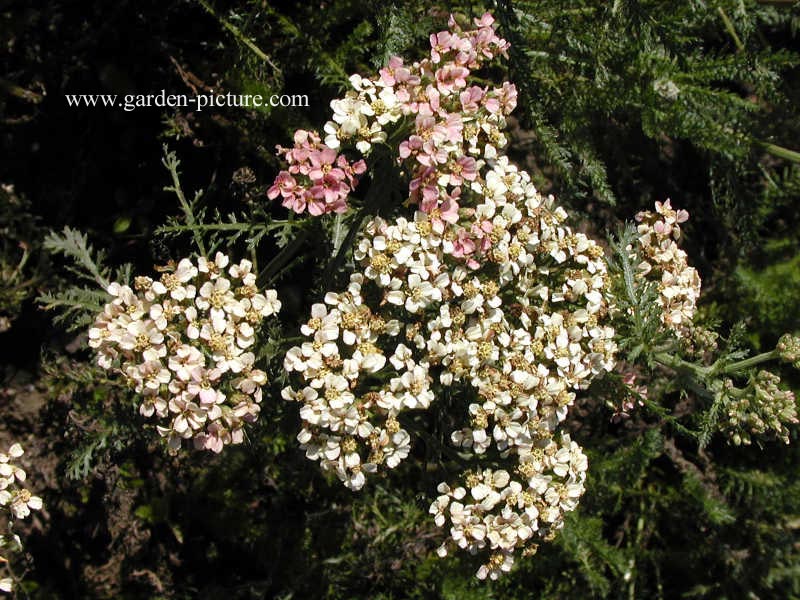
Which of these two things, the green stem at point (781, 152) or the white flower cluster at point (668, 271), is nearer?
the white flower cluster at point (668, 271)

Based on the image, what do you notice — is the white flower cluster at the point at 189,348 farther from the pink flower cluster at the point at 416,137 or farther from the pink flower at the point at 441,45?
the pink flower at the point at 441,45

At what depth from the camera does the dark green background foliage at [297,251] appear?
409 centimetres

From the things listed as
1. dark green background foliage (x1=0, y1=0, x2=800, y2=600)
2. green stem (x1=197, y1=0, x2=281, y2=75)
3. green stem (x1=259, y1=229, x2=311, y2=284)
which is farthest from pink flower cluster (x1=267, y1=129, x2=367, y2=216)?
green stem (x1=197, y1=0, x2=281, y2=75)

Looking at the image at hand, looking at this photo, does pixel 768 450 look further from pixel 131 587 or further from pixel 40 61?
pixel 40 61

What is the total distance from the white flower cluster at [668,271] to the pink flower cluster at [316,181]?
150cm

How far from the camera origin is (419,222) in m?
2.75

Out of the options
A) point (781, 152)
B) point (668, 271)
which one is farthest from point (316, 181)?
point (781, 152)

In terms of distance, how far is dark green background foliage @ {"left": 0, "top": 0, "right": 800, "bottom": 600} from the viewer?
4.09 meters

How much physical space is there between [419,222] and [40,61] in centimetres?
307

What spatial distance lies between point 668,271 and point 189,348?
217 cm

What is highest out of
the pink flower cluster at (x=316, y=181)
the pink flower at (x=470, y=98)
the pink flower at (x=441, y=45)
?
the pink flower at (x=441, y=45)

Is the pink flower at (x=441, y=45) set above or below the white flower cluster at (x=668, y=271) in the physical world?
above

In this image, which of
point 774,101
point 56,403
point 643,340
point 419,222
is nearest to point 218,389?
point 419,222

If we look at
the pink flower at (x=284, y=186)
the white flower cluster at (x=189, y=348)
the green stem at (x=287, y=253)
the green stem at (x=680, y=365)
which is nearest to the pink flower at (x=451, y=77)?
the pink flower at (x=284, y=186)
